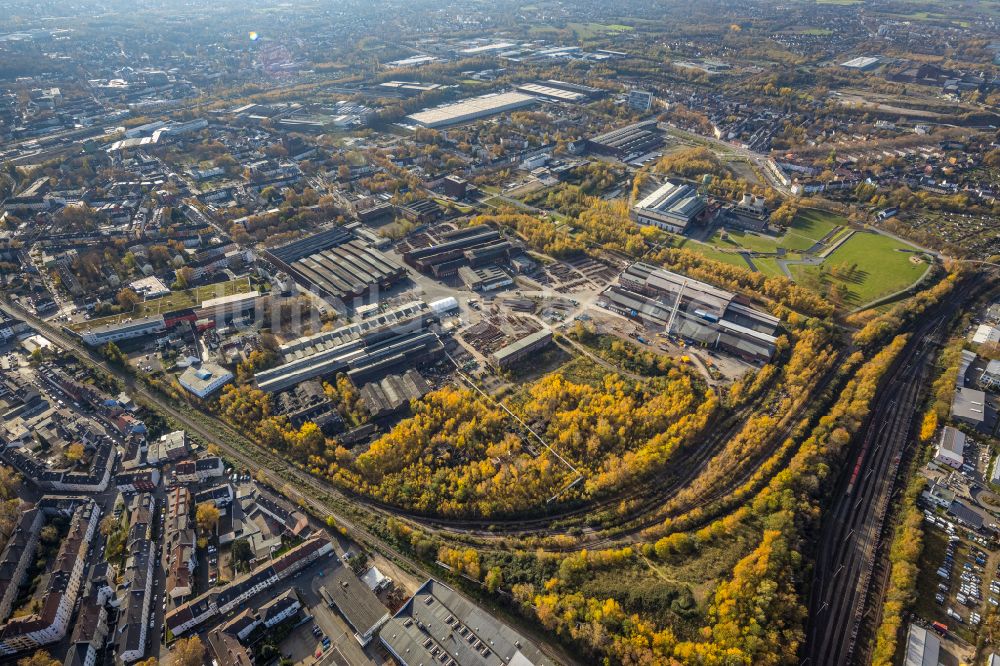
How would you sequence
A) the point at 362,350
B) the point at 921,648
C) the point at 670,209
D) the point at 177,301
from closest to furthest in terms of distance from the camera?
1. the point at 921,648
2. the point at 362,350
3. the point at 177,301
4. the point at 670,209

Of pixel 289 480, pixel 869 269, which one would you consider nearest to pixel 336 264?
pixel 289 480

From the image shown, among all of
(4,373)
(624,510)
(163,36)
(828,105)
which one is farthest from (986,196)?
(163,36)

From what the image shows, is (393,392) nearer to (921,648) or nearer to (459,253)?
(459,253)

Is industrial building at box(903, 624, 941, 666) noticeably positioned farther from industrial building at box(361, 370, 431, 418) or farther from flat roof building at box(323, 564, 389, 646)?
industrial building at box(361, 370, 431, 418)

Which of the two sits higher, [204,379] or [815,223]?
[815,223]

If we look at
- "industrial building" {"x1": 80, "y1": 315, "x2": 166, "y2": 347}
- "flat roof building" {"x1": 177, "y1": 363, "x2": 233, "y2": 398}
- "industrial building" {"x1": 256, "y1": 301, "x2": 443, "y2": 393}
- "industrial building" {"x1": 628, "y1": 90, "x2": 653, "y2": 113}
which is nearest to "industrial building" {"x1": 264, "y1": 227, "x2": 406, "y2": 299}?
"industrial building" {"x1": 256, "y1": 301, "x2": 443, "y2": 393}

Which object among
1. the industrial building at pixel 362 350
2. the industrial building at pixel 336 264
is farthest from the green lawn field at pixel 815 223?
the industrial building at pixel 336 264
